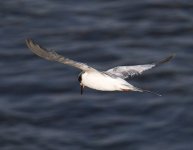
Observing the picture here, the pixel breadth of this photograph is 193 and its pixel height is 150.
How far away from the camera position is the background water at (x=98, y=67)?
2355 centimetres

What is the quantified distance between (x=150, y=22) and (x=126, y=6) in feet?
5.09

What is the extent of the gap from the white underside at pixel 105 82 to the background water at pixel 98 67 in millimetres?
10097

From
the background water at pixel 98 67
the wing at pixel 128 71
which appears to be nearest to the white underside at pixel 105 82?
the wing at pixel 128 71

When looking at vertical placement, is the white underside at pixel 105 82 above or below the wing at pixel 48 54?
below

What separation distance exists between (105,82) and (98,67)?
12772 mm

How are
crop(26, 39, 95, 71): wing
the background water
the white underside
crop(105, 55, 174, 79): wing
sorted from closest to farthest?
crop(26, 39, 95, 71): wing → the white underside → crop(105, 55, 174, 79): wing → the background water

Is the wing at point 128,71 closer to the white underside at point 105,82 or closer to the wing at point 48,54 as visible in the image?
the white underside at point 105,82

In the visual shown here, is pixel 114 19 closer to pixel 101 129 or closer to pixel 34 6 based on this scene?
pixel 34 6

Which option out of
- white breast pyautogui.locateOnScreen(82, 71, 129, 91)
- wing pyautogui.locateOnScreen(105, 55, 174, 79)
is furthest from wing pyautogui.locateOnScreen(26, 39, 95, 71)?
wing pyautogui.locateOnScreen(105, 55, 174, 79)

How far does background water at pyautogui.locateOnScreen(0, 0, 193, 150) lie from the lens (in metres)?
23.5

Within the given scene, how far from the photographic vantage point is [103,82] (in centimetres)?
1288

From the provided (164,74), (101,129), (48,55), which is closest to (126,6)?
(164,74)

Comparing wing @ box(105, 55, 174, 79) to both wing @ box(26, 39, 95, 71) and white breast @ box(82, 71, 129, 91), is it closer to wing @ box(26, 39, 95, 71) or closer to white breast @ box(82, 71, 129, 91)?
white breast @ box(82, 71, 129, 91)

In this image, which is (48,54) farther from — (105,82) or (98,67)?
(98,67)
